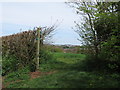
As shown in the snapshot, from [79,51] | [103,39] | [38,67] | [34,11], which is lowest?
[38,67]

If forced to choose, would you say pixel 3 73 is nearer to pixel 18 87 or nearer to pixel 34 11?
pixel 18 87

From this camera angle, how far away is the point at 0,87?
3.13 meters

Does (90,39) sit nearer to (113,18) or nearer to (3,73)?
(113,18)

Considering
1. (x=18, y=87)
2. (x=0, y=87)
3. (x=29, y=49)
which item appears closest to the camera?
(x=18, y=87)

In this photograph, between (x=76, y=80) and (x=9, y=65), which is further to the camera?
(x=9, y=65)

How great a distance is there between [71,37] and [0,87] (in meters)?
2.24

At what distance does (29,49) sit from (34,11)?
1334 millimetres

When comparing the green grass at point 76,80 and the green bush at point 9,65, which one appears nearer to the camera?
the green grass at point 76,80

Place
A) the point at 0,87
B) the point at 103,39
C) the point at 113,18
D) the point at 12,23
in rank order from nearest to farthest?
the point at 113,18, the point at 0,87, the point at 103,39, the point at 12,23

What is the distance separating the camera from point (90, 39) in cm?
375

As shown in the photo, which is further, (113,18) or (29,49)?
(29,49)

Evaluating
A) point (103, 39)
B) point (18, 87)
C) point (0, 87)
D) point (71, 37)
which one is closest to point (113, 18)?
point (103, 39)

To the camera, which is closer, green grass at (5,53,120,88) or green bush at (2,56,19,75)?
green grass at (5,53,120,88)

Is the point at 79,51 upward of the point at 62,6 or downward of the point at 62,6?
downward
